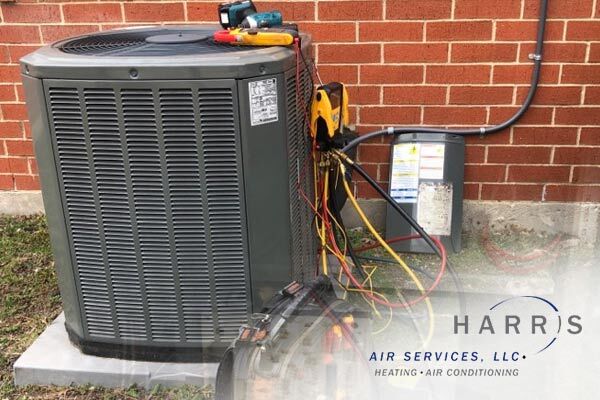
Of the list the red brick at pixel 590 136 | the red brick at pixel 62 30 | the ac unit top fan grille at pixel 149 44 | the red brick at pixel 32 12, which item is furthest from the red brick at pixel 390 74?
the red brick at pixel 32 12

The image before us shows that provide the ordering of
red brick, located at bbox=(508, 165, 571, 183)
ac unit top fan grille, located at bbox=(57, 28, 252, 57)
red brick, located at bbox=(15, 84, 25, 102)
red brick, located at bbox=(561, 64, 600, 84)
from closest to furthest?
1. ac unit top fan grille, located at bbox=(57, 28, 252, 57)
2. red brick, located at bbox=(561, 64, 600, 84)
3. red brick, located at bbox=(508, 165, 571, 183)
4. red brick, located at bbox=(15, 84, 25, 102)

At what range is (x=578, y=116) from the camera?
3.03 metres

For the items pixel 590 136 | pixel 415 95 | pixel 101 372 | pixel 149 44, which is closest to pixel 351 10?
pixel 415 95

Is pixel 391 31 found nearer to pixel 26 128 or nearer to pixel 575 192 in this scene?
pixel 575 192

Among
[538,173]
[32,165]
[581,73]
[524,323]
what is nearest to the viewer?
[524,323]

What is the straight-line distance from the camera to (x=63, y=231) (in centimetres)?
206

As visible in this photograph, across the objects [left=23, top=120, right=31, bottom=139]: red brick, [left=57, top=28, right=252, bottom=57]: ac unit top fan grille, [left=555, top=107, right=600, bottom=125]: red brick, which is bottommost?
[left=23, top=120, right=31, bottom=139]: red brick

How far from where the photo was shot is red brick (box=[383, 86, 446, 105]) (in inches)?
120

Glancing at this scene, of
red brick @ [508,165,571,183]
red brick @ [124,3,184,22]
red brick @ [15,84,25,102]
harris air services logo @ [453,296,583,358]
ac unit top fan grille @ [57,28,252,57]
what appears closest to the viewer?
ac unit top fan grille @ [57,28,252,57]

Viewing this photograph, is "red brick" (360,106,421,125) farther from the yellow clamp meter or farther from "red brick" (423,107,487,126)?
the yellow clamp meter

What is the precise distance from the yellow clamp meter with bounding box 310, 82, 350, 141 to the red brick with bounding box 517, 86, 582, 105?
1.10m

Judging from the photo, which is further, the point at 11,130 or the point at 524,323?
the point at 11,130

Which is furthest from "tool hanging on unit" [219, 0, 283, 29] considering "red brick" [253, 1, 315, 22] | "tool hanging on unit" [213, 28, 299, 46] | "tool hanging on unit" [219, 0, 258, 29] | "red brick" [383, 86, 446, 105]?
"red brick" [383, 86, 446, 105]

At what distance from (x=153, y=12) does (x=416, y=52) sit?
1.26 meters
